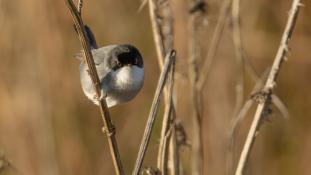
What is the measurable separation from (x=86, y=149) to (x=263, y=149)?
1.07 m

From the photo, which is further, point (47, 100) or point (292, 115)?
point (292, 115)

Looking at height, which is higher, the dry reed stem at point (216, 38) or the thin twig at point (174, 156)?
the dry reed stem at point (216, 38)

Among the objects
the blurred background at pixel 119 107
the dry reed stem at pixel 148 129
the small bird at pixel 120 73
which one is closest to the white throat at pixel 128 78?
the small bird at pixel 120 73

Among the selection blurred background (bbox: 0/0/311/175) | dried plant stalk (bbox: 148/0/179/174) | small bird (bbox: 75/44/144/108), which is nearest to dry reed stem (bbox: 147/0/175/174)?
dried plant stalk (bbox: 148/0/179/174)

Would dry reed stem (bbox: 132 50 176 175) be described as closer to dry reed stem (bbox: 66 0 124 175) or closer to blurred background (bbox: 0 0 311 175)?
dry reed stem (bbox: 66 0 124 175)

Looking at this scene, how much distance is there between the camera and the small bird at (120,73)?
2.06m

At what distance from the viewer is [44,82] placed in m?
3.56

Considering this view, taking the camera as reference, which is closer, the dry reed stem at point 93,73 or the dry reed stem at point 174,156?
the dry reed stem at point 93,73

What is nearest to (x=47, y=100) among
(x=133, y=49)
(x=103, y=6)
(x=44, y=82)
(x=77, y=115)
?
(x=44, y=82)

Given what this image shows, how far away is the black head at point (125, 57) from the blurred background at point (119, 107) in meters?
1.15

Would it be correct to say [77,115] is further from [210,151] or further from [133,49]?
[133,49]

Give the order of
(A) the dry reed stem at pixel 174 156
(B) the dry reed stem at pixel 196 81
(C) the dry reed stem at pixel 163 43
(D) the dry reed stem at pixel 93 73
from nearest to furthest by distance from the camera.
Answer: (D) the dry reed stem at pixel 93 73 → (C) the dry reed stem at pixel 163 43 → (A) the dry reed stem at pixel 174 156 → (B) the dry reed stem at pixel 196 81

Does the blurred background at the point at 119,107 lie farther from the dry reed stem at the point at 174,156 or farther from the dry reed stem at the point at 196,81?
the dry reed stem at the point at 174,156

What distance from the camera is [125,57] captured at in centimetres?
206
